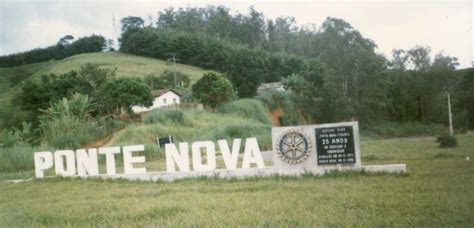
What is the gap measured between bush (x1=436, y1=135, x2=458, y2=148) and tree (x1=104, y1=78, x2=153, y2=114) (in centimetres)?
1376

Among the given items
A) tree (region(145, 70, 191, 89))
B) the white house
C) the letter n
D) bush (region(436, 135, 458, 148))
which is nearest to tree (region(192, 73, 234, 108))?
the white house

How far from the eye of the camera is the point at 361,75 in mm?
20000

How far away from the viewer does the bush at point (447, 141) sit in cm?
1424

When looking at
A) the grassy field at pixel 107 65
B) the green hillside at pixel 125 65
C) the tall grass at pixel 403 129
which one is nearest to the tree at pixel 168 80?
the green hillside at pixel 125 65

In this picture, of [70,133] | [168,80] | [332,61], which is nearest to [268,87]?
[332,61]

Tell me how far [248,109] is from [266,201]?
52.7 ft

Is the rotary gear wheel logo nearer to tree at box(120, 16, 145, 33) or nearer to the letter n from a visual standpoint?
the letter n

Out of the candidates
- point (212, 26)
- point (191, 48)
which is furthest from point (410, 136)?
point (191, 48)

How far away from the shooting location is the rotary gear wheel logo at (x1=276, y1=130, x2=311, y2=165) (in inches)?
400

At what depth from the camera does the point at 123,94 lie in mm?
24188

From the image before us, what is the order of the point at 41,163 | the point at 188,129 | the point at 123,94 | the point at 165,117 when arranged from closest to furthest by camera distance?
the point at 41,163
the point at 188,129
the point at 165,117
the point at 123,94

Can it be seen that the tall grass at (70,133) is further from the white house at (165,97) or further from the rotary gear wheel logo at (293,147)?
the white house at (165,97)

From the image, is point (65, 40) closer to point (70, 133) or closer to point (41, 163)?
point (70, 133)

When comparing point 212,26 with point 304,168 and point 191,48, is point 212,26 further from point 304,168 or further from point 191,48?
point 191,48
